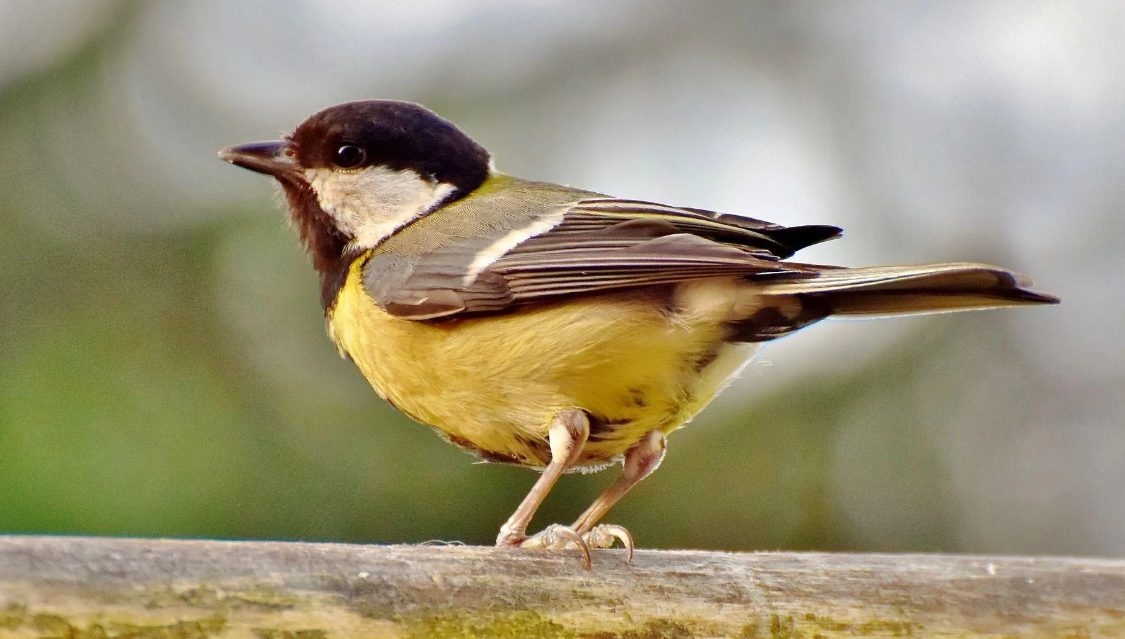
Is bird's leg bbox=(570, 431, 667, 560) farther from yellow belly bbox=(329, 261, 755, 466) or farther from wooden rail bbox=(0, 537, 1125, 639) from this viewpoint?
wooden rail bbox=(0, 537, 1125, 639)

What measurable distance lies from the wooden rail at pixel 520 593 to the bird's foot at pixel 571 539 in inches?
3.2

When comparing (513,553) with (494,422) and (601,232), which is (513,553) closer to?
(494,422)

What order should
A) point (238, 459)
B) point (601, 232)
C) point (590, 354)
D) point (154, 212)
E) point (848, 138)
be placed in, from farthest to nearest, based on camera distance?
point (848, 138)
point (154, 212)
point (238, 459)
point (601, 232)
point (590, 354)

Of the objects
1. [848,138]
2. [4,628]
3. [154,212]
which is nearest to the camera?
[4,628]

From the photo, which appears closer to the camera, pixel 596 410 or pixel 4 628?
pixel 4 628

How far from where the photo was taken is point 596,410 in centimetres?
253

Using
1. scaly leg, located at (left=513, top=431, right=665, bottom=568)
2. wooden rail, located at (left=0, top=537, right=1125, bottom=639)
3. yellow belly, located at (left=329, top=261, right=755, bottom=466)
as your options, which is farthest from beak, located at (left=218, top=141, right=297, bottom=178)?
wooden rail, located at (left=0, top=537, right=1125, bottom=639)

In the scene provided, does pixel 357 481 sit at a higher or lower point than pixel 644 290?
lower

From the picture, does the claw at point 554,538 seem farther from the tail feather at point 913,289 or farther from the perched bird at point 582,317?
the tail feather at point 913,289

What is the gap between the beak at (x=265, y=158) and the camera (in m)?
3.07

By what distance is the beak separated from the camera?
10.1 feet

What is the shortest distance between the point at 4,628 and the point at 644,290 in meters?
1.56

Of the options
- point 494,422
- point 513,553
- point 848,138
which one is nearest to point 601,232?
point 494,422

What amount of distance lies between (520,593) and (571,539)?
1.49 ft
